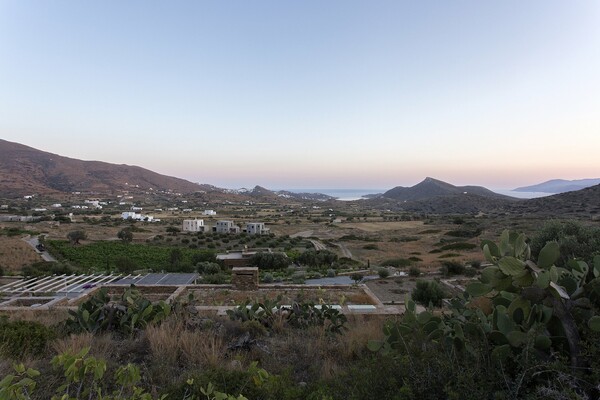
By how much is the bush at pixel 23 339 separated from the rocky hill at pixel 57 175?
130669 mm

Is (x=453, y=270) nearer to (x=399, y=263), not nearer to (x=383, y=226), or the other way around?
(x=399, y=263)

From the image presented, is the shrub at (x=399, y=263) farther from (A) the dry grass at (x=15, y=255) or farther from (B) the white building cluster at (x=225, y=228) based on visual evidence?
(A) the dry grass at (x=15, y=255)

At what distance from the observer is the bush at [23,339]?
3.96 m

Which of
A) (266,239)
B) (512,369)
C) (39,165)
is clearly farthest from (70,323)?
(39,165)

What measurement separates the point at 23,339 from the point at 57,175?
164783mm

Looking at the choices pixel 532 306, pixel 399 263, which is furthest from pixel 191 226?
pixel 532 306

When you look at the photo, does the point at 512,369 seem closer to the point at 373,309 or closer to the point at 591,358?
the point at 591,358

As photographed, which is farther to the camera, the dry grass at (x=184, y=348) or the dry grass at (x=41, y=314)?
the dry grass at (x=41, y=314)

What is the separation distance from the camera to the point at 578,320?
275 centimetres

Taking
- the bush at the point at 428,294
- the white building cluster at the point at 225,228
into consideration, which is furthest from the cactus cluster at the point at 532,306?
the white building cluster at the point at 225,228

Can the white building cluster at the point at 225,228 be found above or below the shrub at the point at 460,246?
below

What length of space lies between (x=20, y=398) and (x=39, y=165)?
174 meters

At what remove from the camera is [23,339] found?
4254 millimetres

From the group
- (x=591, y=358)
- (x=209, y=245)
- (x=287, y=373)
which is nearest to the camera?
(x=591, y=358)
